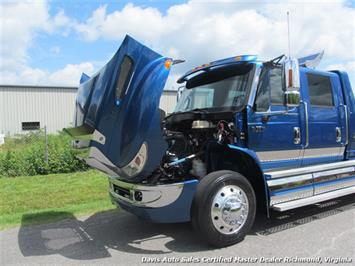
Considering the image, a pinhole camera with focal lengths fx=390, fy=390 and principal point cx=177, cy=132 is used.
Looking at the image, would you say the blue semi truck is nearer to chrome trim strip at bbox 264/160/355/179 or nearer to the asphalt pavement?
chrome trim strip at bbox 264/160/355/179

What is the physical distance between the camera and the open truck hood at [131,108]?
4.34 metres

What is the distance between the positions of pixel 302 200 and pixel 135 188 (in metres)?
2.48

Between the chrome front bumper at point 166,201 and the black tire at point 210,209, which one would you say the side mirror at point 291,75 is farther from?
the chrome front bumper at point 166,201

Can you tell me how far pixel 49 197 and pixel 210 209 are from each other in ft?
14.8

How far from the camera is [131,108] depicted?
4.34 m

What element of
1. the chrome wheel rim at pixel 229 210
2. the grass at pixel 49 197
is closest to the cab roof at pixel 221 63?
the chrome wheel rim at pixel 229 210

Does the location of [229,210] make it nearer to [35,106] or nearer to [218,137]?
[218,137]

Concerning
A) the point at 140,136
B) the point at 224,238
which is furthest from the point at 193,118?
the point at 224,238

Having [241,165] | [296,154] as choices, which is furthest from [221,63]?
[296,154]

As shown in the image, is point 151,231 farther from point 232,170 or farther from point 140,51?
point 140,51

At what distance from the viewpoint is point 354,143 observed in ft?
23.2

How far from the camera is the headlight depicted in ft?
14.4

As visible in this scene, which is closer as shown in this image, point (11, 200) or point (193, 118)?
point (193, 118)

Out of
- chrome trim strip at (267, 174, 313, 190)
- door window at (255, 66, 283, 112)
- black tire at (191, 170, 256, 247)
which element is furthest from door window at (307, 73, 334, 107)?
black tire at (191, 170, 256, 247)
